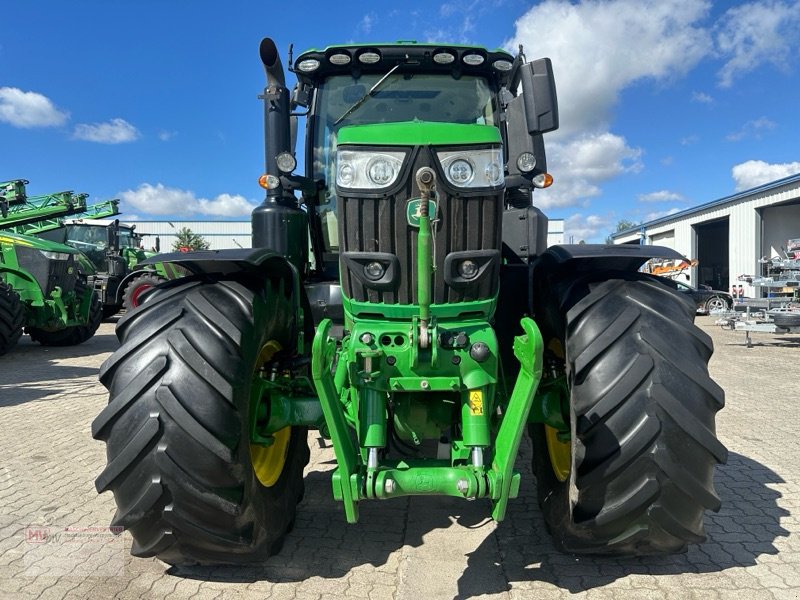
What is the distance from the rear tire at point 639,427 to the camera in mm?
2283

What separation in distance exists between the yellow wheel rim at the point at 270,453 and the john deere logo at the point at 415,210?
1.01 metres

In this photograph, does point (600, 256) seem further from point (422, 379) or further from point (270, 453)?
point (270, 453)

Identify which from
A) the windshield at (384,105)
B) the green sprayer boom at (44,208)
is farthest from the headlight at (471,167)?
the green sprayer boom at (44,208)

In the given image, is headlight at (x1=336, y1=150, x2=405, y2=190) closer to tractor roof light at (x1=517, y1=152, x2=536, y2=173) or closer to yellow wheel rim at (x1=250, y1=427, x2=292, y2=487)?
tractor roof light at (x1=517, y1=152, x2=536, y2=173)

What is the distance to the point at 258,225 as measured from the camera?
12.0ft

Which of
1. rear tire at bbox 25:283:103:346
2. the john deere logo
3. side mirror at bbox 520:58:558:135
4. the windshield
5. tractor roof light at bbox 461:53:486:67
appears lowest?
rear tire at bbox 25:283:103:346

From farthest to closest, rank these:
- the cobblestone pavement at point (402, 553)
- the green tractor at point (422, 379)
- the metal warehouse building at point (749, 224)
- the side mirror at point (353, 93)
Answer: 1. the metal warehouse building at point (749, 224)
2. the side mirror at point (353, 93)
3. the cobblestone pavement at point (402, 553)
4. the green tractor at point (422, 379)

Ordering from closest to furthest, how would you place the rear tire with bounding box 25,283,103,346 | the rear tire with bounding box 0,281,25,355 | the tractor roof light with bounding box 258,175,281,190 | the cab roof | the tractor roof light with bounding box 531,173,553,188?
the tractor roof light with bounding box 531,173,553,188
the tractor roof light with bounding box 258,175,281,190
the cab roof
the rear tire with bounding box 0,281,25,355
the rear tire with bounding box 25,283,103,346

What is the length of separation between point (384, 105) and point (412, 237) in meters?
1.57

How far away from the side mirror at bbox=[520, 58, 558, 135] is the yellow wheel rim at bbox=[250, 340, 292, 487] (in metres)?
1.71

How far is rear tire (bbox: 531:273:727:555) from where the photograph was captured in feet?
7.49

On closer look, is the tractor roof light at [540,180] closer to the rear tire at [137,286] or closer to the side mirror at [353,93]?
the side mirror at [353,93]

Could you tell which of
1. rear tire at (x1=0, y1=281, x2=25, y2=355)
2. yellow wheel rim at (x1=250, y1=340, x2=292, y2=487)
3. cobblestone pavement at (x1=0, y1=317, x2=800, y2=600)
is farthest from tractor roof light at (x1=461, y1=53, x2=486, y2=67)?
rear tire at (x1=0, y1=281, x2=25, y2=355)

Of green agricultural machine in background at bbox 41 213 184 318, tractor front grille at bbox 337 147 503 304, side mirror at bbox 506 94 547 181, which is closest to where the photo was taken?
tractor front grille at bbox 337 147 503 304
